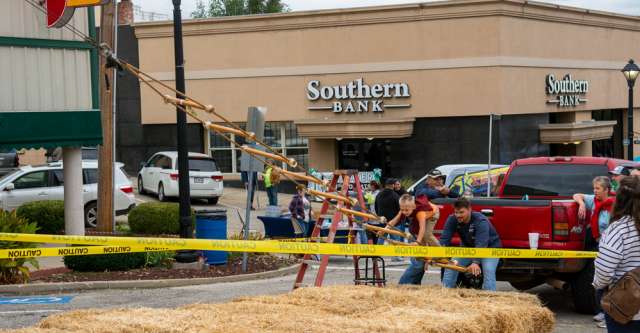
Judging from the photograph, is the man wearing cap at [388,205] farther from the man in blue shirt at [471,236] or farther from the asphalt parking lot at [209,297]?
the man in blue shirt at [471,236]

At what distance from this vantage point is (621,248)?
675cm

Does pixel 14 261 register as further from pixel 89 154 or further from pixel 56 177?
pixel 89 154

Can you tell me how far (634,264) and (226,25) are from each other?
29.9 metres

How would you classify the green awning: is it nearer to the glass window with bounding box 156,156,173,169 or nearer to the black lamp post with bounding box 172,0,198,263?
the black lamp post with bounding box 172,0,198,263

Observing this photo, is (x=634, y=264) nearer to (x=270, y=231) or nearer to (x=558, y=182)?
(x=558, y=182)

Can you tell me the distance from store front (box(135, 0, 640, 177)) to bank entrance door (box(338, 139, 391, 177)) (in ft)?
0.12

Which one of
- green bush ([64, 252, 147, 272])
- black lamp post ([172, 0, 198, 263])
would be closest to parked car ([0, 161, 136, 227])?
black lamp post ([172, 0, 198, 263])

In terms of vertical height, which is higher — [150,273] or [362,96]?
[362,96]

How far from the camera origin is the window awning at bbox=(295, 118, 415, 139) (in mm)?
33062

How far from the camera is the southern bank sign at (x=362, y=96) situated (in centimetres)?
3369

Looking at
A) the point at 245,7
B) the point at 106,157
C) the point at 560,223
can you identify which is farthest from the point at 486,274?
the point at 245,7

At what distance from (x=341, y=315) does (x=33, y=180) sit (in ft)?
58.8

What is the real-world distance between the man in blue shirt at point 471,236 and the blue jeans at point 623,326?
145 inches

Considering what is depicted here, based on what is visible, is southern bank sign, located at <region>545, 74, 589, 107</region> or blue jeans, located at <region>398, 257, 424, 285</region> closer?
blue jeans, located at <region>398, 257, 424, 285</region>
